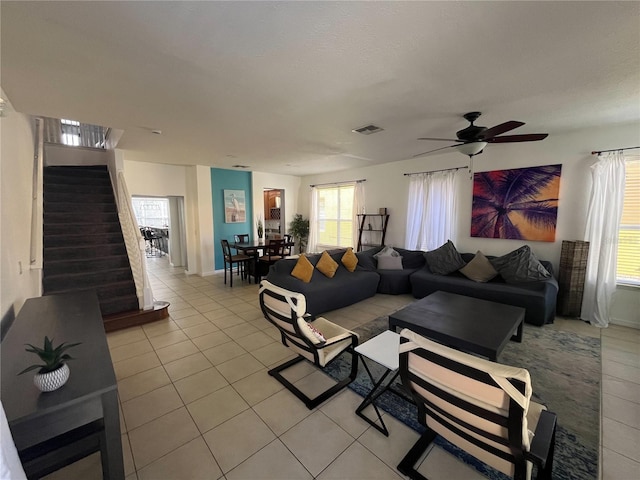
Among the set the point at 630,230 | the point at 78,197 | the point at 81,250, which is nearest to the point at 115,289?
the point at 81,250

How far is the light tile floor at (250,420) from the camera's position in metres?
1.61

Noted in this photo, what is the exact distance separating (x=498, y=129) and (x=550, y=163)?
2298mm

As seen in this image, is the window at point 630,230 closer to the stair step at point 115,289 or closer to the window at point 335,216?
the window at point 335,216

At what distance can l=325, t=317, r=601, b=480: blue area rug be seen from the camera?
1.65 metres

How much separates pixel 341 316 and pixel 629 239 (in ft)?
13.2

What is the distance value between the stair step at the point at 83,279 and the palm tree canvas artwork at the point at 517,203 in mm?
5981

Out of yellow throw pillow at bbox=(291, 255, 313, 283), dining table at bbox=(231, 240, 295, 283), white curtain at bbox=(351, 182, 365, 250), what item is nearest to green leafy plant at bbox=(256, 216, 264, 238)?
dining table at bbox=(231, 240, 295, 283)

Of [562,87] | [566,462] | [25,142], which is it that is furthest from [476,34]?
[25,142]

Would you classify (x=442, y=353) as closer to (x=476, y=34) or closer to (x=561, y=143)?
(x=476, y=34)

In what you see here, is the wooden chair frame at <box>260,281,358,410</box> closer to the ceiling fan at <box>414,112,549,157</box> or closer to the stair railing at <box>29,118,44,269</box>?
the ceiling fan at <box>414,112,549,157</box>

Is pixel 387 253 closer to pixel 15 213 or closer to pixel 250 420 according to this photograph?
pixel 250 420

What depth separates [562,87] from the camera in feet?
7.72

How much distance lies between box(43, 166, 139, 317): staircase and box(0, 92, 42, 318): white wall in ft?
2.03

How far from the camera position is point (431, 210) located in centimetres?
528
